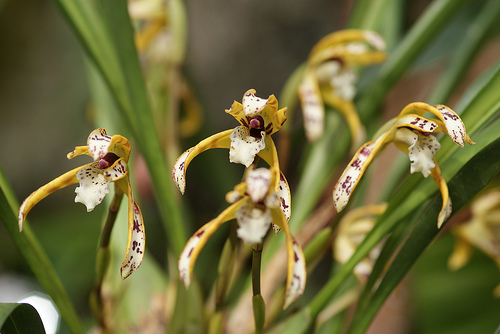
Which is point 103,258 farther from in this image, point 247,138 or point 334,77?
point 334,77

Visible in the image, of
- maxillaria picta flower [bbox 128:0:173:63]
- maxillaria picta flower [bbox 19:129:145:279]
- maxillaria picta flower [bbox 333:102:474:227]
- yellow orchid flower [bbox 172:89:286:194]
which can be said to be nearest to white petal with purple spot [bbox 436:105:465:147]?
maxillaria picta flower [bbox 333:102:474:227]

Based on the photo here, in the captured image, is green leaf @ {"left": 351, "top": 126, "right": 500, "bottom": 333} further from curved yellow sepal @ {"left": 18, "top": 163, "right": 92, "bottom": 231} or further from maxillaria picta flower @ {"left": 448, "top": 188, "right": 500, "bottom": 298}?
curved yellow sepal @ {"left": 18, "top": 163, "right": 92, "bottom": 231}

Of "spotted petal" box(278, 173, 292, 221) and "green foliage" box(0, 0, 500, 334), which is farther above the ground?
"spotted petal" box(278, 173, 292, 221)

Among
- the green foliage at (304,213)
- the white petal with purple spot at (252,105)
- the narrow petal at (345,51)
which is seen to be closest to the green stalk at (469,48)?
the green foliage at (304,213)

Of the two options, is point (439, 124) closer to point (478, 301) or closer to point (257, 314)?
point (257, 314)

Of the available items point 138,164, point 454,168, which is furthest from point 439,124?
point 138,164
